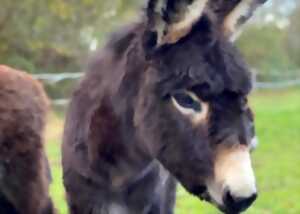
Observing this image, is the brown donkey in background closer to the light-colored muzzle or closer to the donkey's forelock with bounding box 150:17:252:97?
the donkey's forelock with bounding box 150:17:252:97

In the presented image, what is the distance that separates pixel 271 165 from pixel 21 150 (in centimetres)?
702

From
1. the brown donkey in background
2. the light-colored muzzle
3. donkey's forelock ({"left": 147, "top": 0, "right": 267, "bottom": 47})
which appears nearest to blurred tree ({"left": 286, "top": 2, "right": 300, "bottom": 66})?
the brown donkey in background

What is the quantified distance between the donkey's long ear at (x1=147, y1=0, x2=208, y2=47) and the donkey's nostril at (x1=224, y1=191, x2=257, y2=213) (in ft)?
2.49

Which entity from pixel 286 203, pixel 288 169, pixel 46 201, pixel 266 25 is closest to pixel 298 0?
pixel 266 25

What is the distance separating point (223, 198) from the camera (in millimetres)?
3387

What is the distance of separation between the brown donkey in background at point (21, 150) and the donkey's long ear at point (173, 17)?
2.94 feet

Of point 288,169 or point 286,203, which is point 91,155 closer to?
point 286,203

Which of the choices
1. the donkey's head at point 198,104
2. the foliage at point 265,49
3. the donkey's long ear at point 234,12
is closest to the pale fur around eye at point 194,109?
the donkey's head at point 198,104

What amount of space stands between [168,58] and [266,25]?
68.2 feet

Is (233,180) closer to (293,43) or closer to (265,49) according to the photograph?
(265,49)

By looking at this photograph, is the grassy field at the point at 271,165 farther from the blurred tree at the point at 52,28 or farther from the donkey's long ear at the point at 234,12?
the blurred tree at the point at 52,28

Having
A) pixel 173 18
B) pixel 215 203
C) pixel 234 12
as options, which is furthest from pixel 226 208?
pixel 234 12

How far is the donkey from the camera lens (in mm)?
3453

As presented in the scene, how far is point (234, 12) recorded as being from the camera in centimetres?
390
